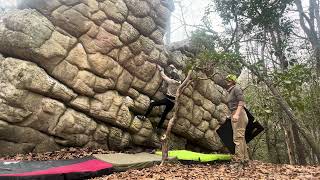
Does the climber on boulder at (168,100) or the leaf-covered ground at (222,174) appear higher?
the climber on boulder at (168,100)

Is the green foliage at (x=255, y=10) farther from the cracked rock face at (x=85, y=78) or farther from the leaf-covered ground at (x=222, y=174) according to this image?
the leaf-covered ground at (x=222, y=174)

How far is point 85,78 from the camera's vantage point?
11203 mm

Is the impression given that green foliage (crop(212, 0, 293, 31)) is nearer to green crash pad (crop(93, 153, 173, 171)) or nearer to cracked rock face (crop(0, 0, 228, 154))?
cracked rock face (crop(0, 0, 228, 154))

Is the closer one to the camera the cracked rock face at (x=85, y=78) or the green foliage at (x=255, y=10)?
the cracked rock face at (x=85, y=78)

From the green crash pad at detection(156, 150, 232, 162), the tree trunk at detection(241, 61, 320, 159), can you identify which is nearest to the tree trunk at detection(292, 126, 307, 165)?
the tree trunk at detection(241, 61, 320, 159)

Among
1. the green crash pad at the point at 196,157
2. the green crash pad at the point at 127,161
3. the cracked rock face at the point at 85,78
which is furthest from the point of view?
the cracked rock face at the point at 85,78

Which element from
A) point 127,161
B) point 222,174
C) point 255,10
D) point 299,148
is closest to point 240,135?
point 222,174

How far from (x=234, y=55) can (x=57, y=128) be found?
6305 mm

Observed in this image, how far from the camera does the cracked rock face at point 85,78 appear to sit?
32.8 ft

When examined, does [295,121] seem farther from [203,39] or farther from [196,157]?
[203,39]

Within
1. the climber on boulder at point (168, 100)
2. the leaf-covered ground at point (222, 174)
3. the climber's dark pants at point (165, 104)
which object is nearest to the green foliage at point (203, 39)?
the climber on boulder at point (168, 100)

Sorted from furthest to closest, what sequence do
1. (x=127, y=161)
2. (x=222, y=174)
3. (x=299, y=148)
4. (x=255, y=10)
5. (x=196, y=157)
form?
1. (x=255, y=10)
2. (x=299, y=148)
3. (x=196, y=157)
4. (x=127, y=161)
5. (x=222, y=174)

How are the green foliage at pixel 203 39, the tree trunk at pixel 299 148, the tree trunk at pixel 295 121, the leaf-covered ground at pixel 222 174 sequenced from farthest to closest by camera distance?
Answer: 1. the green foliage at pixel 203 39
2. the tree trunk at pixel 299 148
3. the tree trunk at pixel 295 121
4. the leaf-covered ground at pixel 222 174

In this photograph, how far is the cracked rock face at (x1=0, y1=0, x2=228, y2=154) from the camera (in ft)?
32.8
